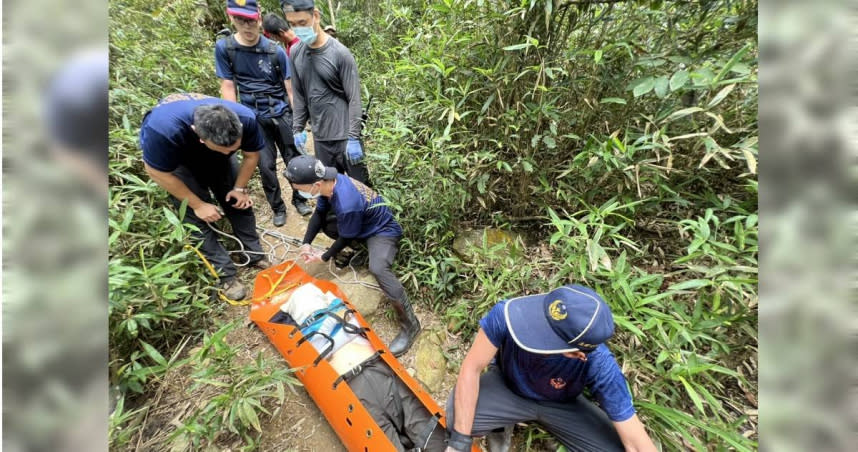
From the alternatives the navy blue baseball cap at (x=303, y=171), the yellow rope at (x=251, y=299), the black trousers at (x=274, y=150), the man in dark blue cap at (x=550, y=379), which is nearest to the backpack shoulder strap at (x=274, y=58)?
the black trousers at (x=274, y=150)

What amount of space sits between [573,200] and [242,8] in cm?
318

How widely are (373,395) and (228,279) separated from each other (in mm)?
1646

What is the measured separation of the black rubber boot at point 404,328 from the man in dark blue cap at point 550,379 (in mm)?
591

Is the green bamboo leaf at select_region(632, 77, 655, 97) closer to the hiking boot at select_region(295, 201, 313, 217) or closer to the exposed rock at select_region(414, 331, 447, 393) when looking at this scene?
the exposed rock at select_region(414, 331, 447, 393)

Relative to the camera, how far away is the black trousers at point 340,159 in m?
3.01

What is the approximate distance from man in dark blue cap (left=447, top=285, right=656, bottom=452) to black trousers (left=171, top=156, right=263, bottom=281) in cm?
213

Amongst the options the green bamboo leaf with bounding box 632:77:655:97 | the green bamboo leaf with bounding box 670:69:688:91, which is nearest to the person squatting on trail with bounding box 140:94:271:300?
the green bamboo leaf with bounding box 632:77:655:97

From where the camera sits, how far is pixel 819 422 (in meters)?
0.35

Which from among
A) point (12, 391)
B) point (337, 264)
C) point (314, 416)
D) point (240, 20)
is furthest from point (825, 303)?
point (240, 20)

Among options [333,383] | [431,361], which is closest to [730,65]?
[431,361]

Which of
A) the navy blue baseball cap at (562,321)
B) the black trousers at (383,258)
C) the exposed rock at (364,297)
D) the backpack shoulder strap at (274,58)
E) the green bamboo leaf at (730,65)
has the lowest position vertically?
the exposed rock at (364,297)

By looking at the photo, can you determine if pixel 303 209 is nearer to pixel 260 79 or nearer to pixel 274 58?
pixel 260 79

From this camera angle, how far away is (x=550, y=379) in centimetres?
171

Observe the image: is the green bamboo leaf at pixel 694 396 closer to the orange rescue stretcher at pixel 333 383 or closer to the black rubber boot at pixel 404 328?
the orange rescue stretcher at pixel 333 383
